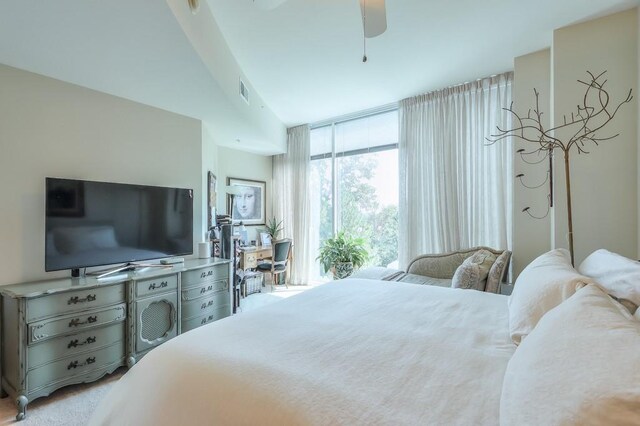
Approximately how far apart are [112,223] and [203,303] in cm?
115

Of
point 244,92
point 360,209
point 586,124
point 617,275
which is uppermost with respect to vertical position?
point 244,92

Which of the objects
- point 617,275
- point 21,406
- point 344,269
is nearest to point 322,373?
point 617,275

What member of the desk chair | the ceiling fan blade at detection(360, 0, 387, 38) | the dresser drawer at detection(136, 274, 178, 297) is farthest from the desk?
the ceiling fan blade at detection(360, 0, 387, 38)

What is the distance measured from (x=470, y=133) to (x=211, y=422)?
146 inches

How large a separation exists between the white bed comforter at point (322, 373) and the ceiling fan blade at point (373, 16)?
5.55 ft

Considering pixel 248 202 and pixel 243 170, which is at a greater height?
pixel 243 170

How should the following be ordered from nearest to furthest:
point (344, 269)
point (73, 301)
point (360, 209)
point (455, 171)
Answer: point (73, 301) < point (455, 171) < point (344, 269) < point (360, 209)

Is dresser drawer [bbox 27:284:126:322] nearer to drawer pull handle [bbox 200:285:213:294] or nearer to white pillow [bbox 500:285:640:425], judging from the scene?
drawer pull handle [bbox 200:285:213:294]

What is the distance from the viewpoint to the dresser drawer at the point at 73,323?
1959mm

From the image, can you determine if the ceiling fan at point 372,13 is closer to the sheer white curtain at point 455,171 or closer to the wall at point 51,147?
the wall at point 51,147

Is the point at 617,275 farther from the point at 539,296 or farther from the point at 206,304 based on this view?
the point at 206,304

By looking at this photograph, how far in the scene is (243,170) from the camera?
5109mm

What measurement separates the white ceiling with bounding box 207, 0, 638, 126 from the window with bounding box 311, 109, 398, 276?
808mm

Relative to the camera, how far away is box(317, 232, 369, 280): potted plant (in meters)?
4.31
